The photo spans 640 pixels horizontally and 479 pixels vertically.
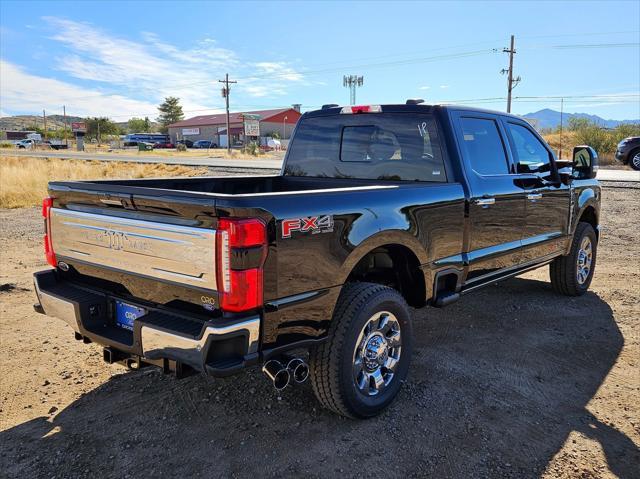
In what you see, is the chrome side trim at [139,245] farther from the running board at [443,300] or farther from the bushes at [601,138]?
the bushes at [601,138]

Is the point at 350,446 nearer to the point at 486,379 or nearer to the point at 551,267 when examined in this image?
the point at 486,379

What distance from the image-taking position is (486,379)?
4.00 metres

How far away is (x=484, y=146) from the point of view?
4.59m

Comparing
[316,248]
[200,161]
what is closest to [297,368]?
[316,248]

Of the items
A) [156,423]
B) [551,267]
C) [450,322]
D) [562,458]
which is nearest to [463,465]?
[562,458]

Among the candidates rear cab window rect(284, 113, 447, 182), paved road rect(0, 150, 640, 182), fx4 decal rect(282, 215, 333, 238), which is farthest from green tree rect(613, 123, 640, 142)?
fx4 decal rect(282, 215, 333, 238)

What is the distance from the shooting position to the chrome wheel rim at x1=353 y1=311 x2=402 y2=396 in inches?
131

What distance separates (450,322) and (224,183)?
258 cm

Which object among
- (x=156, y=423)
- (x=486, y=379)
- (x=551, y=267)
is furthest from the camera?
(x=551, y=267)

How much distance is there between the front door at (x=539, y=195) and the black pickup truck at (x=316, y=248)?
27mm

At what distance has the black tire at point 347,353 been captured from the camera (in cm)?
313

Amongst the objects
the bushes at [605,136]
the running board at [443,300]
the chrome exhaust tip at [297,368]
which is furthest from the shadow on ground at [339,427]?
the bushes at [605,136]

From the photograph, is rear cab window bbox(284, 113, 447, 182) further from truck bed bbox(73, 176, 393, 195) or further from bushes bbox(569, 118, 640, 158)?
bushes bbox(569, 118, 640, 158)

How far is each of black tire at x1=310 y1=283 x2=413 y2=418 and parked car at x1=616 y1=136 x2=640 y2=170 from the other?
66.1 ft
